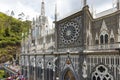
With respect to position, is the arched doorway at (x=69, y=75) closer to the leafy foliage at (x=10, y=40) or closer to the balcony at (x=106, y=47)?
the balcony at (x=106, y=47)

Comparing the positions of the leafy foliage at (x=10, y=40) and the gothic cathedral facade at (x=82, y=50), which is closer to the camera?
the gothic cathedral facade at (x=82, y=50)

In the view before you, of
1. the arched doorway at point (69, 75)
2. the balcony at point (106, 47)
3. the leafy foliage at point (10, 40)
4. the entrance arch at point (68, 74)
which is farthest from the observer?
the leafy foliage at point (10, 40)

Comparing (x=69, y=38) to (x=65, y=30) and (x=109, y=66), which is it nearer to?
(x=65, y=30)

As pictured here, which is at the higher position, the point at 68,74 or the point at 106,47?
the point at 106,47

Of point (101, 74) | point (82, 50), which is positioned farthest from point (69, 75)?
point (101, 74)

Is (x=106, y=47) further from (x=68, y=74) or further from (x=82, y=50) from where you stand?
(x=68, y=74)

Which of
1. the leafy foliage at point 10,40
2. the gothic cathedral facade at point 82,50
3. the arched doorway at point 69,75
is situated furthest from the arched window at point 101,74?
the leafy foliage at point 10,40

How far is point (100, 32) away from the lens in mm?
21438

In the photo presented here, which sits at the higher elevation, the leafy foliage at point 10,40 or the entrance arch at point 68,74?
the leafy foliage at point 10,40

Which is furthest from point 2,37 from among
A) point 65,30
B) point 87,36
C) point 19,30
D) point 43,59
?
point 87,36

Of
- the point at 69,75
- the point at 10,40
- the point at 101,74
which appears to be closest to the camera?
the point at 101,74

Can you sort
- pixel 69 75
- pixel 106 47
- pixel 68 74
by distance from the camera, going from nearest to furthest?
pixel 106 47, pixel 69 75, pixel 68 74

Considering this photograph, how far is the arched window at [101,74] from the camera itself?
18.6 m

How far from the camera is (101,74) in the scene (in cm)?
1928
